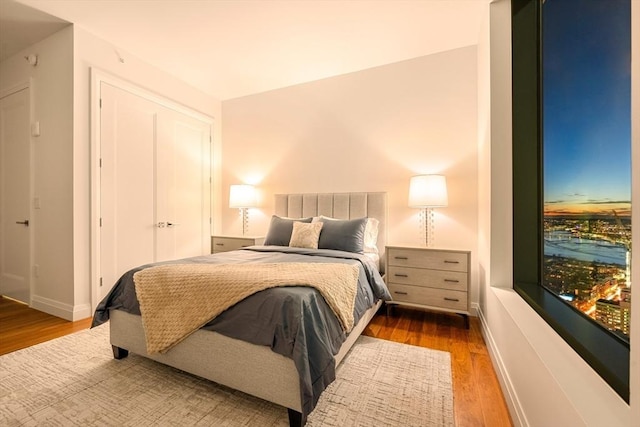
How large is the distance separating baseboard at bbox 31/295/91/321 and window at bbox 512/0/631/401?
3660 mm

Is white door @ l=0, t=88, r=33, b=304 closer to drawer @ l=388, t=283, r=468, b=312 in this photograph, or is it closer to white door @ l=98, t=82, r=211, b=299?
white door @ l=98, t=82, r=211, b=299

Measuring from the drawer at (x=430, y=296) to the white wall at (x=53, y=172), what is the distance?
3.11m

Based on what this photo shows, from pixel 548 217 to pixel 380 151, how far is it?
1.92 meters

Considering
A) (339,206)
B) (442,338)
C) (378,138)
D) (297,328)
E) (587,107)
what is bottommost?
(442,338)

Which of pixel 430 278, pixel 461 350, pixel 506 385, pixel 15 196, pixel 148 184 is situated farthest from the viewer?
pixel 148 184

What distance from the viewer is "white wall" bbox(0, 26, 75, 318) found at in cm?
266

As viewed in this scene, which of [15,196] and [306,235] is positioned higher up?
[15,196]

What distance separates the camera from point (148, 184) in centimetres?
333

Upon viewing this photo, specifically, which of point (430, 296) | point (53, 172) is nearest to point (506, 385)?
point (430, 296)

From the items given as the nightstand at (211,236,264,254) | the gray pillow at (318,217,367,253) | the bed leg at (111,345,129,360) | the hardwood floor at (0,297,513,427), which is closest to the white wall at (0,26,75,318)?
the hardwood floor at (0,297,513,427)

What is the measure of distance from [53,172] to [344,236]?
2.99 meters

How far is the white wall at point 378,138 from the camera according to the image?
114 inches

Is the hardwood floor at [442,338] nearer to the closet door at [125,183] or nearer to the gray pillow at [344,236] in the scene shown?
the closet door at [125,183]

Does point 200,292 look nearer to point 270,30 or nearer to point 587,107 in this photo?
point 587,107
